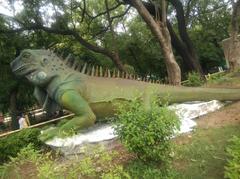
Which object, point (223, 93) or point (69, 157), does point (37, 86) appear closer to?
point (69, 157)

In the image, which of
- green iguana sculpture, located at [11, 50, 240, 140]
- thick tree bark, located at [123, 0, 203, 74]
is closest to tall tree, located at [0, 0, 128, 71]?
thick tree bark, located at [123, 0, 203, 74]

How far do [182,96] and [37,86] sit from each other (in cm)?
356

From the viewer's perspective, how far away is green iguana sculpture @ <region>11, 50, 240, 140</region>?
7.90m

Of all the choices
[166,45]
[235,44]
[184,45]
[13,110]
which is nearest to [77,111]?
[166,45]

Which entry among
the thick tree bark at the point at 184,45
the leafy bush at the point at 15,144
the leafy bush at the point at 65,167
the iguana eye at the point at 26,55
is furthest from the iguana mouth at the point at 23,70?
the thick tree bark at the point at 184,45

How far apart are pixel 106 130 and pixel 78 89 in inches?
43.8

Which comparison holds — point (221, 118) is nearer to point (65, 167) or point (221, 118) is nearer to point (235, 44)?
point (65, 167)

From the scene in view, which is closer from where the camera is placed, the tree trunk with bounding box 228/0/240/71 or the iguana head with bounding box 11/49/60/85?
the iguana head with bounding box 11/49/60/85

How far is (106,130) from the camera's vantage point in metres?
8.18

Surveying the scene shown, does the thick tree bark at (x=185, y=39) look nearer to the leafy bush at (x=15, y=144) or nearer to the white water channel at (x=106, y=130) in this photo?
the white water channel at (x=106, y=130)

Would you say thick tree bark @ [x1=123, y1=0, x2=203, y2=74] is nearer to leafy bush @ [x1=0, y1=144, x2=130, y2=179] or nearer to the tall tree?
the tall tree

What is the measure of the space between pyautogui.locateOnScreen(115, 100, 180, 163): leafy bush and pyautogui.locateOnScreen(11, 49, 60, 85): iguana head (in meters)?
2.80

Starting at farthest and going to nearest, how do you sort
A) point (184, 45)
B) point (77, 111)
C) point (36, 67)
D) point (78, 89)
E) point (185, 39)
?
point (185, 39)
point (184, 45)
point (36, 67)
point (78, 89)
point (77, 111)

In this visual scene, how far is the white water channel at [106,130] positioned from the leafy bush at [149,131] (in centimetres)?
67
